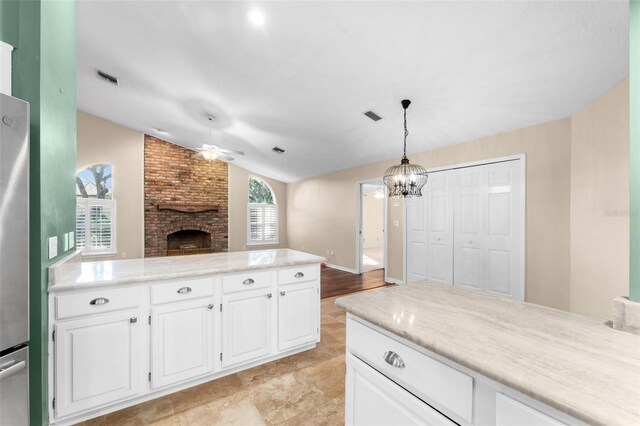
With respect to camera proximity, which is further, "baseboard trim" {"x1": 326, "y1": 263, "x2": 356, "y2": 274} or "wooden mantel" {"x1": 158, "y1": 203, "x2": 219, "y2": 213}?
"wooden mantel" {"x1": 158, "y1": 203, "x2": 219, "y2": 213}

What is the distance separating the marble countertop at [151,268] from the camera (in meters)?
1.60

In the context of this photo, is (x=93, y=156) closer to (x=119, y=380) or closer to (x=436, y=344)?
(x=119, y=380)

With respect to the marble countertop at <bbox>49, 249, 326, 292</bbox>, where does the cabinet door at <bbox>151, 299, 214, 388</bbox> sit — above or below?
below

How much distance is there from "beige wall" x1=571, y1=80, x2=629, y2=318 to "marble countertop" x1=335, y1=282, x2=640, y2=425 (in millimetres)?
→ 1977

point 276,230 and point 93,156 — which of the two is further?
point 276,230

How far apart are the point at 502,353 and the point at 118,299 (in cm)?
202

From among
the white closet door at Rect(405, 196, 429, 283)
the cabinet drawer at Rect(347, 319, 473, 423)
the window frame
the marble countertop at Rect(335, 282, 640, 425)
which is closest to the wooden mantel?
the window frame

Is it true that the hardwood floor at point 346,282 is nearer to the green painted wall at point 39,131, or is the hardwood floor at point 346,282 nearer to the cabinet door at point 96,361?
the cabinet door at point 96,361

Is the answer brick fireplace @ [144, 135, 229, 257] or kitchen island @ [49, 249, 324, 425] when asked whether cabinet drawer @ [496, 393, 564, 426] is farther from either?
brick fireplace @ [144, 135, 229, 257]

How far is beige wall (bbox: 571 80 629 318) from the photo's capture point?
7.46ft

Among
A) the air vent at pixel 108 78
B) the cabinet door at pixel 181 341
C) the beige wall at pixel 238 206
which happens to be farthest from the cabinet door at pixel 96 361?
the beige wall at pixel 238 206

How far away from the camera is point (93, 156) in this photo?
238 inches

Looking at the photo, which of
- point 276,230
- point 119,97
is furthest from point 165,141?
point 276,230

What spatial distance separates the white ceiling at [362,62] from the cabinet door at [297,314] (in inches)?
88.3
